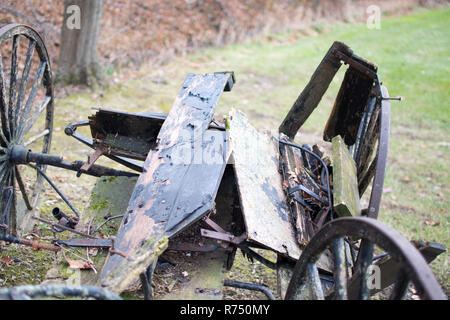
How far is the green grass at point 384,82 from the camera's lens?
6562mm

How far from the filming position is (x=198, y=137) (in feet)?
12.3

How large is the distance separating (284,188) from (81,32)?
6.36 metres

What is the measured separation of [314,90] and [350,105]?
0.42m

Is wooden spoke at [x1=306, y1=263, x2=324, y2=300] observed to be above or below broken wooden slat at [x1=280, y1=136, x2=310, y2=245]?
below

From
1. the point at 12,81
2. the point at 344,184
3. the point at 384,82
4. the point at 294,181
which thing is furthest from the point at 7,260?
the point at 384,82

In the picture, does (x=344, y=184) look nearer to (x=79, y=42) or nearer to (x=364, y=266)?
(x=364, y=266)

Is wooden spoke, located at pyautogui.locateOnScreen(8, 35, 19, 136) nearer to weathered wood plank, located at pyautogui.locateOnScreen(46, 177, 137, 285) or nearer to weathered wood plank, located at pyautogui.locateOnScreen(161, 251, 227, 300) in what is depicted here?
weathered wood plank, located at pyautogui.locateOnScreen(46, 177, 137, 285)

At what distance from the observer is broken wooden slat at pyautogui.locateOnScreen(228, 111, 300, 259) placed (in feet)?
10.5

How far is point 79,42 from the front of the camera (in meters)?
8.54

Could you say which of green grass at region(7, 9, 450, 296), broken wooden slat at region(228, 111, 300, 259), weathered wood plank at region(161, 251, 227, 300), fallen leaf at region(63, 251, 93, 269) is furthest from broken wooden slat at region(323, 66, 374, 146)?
fallen leaf at region(63, 251, 93, 269)

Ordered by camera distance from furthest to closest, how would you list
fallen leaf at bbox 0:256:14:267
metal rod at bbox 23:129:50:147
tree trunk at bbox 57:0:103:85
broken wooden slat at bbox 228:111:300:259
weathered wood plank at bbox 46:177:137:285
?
tree trunk at bbox 57:0:103:85 → metal rod at bbox 23:129:50:147 → fallen leaf at bbox 0:256:14:267 → broken wooden slat at bbox 228:111:300:259 → weathered wood plank at bbox 46:177:137:285

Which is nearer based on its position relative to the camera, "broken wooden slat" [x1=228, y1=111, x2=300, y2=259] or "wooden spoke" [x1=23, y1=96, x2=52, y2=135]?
"broken wooden slat" [x1=228, y1=111, x2=300, y2=259]

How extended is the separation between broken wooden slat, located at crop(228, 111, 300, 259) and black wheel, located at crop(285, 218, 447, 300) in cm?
37

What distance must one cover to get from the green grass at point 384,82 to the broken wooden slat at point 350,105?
2.00m
